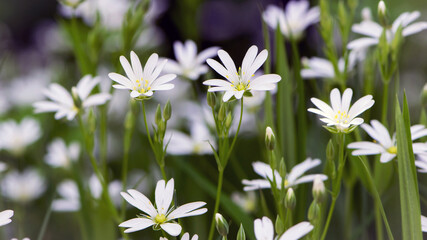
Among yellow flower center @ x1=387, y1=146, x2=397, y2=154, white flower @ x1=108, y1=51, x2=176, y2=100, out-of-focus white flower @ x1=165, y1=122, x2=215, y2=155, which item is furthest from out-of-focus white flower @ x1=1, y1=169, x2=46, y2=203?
yellow flower center @ x1=387, y1=146, x2=397, y2=154

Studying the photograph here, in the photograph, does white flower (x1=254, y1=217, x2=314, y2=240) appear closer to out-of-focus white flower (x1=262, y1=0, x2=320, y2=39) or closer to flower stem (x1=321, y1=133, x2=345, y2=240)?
flower stem (x1=321, y1=133, x2=345, y2=240)

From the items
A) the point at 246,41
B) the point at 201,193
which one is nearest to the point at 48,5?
the point at 246,41

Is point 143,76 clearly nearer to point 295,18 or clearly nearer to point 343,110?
point 343,110

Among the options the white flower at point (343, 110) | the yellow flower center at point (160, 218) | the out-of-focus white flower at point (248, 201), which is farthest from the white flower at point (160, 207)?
the out-of-focus white flower at point (248, 201)

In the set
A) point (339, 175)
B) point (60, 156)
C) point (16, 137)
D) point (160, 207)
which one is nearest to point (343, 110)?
point (339, 175)

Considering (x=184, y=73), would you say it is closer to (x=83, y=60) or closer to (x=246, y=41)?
(x=83, y=60)

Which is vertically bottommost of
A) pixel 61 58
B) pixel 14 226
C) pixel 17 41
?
pixel 14 226
